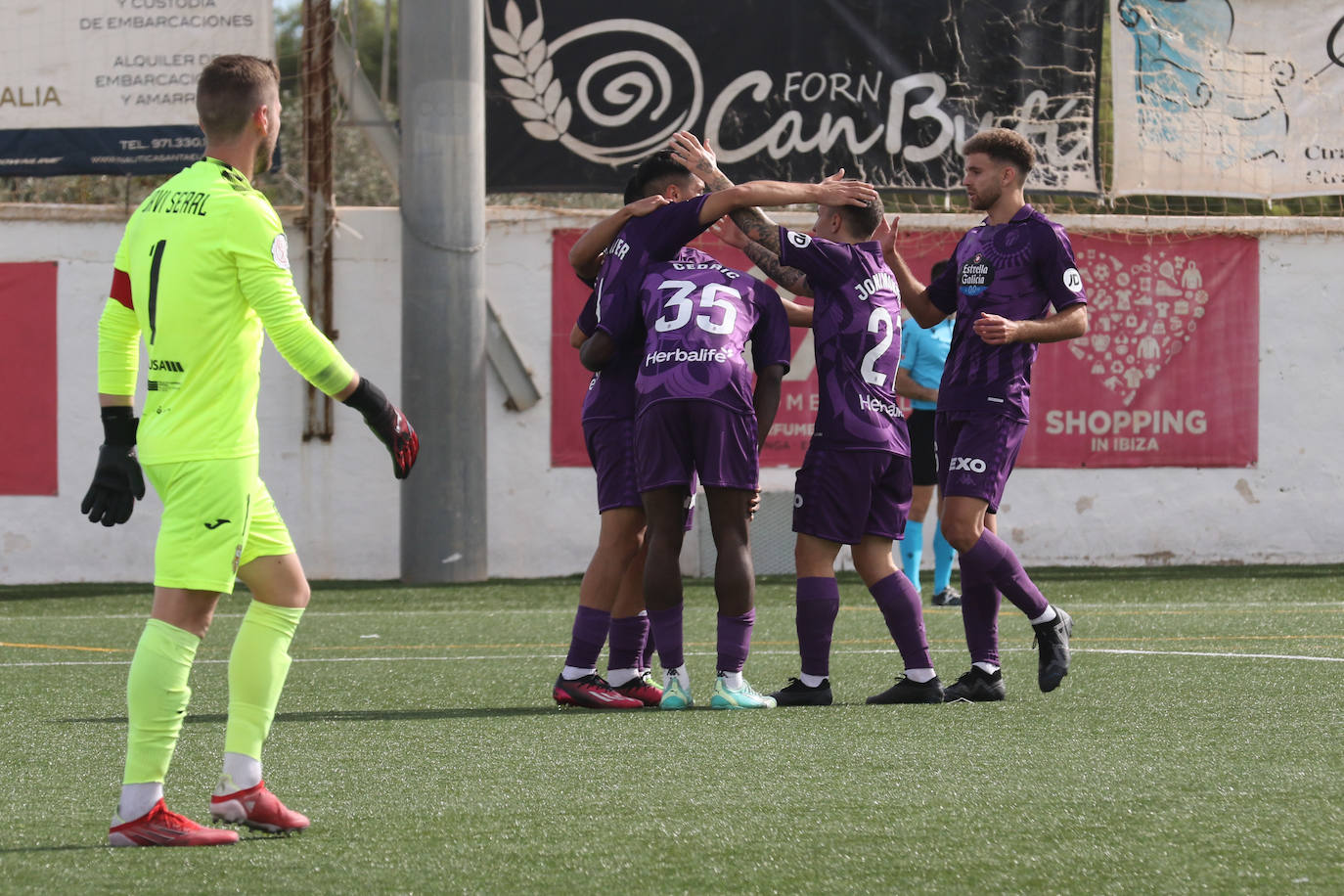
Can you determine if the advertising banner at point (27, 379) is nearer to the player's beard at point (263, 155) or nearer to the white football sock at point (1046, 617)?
the white football sock at point (1046, 617)

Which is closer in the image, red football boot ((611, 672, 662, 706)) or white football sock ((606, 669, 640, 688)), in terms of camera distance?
red football boot ((611, 672, 662, 706))

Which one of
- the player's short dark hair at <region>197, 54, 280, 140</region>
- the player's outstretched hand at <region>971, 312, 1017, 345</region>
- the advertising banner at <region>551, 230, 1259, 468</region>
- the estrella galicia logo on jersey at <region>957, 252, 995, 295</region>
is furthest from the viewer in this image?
the advertising banner at <region>551, 230, 1259, 468</region>

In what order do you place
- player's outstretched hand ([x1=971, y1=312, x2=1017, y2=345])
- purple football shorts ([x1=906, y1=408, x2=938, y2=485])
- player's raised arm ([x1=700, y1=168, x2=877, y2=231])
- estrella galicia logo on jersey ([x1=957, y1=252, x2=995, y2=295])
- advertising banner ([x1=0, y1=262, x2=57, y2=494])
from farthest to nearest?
advertising banner ([x1=0, y1=262, x2=57, y2=494])
purple football shorts ([x1=906, y1=408, x2=938, y2=485])
estrella galicia logo on jersey ([x1=957, y1=252, x2=995, y2=295])
player's outstretched hand ([x1=971, y1=312, x2=1017, y2=345])
player's raised arm ([x1=700, y1=168, x2=877, y2=231])

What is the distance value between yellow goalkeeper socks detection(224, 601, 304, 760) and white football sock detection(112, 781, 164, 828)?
21cm

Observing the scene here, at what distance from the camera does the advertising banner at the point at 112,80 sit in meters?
13.2

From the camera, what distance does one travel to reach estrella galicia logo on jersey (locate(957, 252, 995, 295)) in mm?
6152

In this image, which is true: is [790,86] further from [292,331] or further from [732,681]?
[292,331]

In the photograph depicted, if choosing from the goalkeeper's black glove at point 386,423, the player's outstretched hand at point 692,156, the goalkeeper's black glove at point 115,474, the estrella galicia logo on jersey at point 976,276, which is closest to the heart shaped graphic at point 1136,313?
the estrella galicia logo on jersey at point 976,276

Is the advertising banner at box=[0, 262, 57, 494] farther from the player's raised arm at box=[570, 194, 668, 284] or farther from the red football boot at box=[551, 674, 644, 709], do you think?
the red football boot at box=[551, 674, 644, 709]

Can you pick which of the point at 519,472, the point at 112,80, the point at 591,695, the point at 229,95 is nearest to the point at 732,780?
the point at 591,695

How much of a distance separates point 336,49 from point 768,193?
8.92 meters

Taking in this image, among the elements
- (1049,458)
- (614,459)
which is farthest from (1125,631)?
(1049,458)

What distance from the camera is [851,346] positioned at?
19.6ft

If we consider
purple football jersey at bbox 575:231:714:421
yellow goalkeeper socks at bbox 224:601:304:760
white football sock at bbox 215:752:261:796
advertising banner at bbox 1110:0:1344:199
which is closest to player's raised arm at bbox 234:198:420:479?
yellow goalkeeper socks at bbox 224:601:304:760
